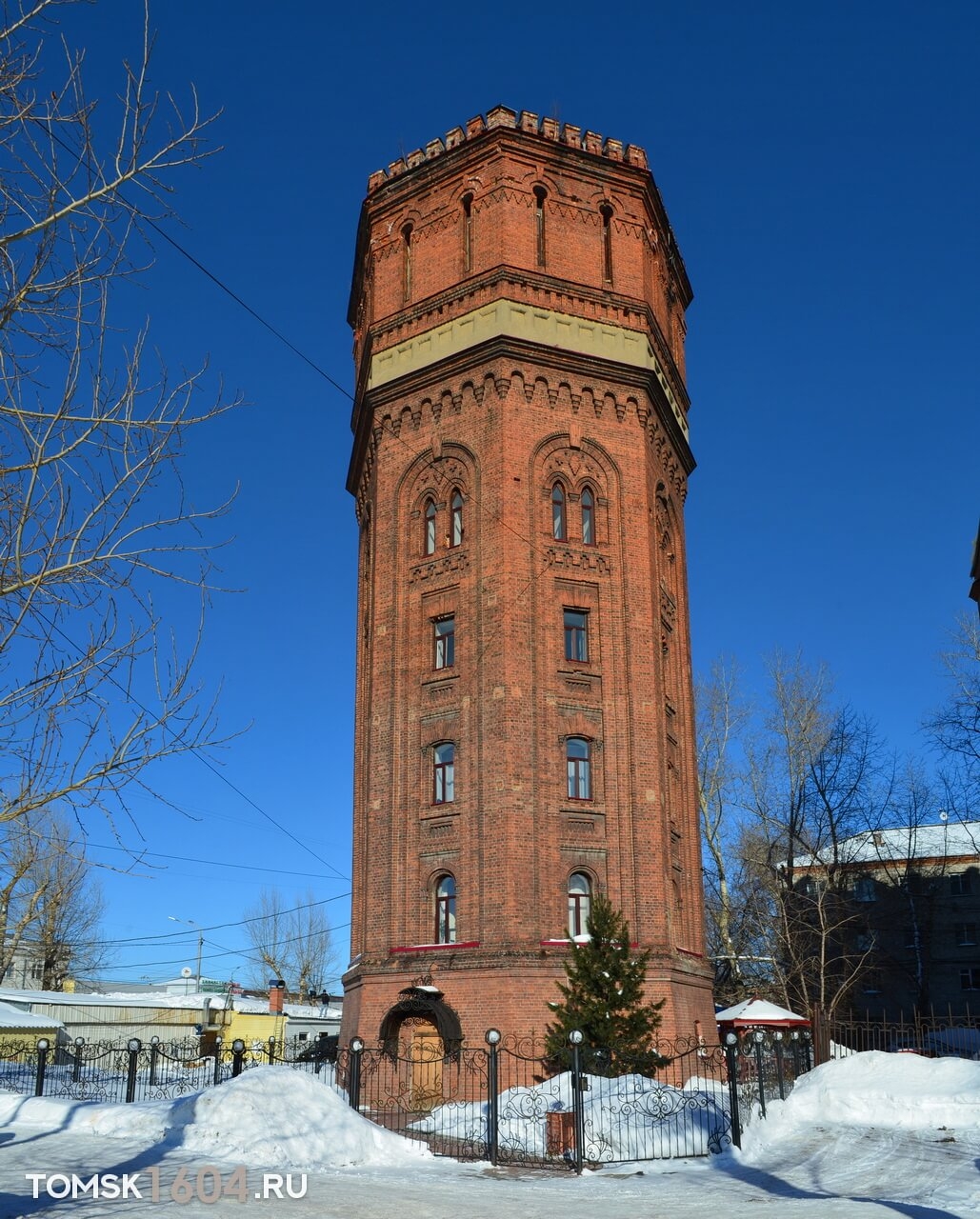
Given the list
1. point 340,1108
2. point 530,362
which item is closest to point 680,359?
point 530,362

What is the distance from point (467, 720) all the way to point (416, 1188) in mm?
13267

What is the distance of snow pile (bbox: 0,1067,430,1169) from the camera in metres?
13.1

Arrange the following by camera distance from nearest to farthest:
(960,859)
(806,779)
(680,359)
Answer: (680,359)
(806,779)
(960,859)

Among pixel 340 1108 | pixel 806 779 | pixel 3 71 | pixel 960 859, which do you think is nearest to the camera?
pixel 3 71

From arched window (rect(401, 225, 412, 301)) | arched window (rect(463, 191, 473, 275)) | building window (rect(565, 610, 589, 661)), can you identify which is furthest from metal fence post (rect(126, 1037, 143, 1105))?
arched window (rect(401, 225, 412, 301))

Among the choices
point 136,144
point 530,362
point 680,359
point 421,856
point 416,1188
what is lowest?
point 416,1188

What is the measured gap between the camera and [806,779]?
39.7 meters

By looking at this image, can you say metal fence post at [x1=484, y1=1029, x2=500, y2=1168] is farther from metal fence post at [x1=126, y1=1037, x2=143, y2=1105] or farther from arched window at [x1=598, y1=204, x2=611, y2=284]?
arched window at [x1=598, y1=204, x2=611, y2=284]

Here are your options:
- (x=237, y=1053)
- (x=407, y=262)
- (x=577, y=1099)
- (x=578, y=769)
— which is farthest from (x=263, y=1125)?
(x=407, y=262)

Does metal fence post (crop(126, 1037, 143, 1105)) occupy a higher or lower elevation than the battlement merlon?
lower

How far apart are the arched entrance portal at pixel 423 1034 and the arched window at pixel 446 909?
109 centimetres

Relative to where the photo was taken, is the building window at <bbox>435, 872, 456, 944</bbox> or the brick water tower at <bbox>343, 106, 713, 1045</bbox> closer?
the brick water tower at <bbox>343, 106, 713, 1045</bbox>

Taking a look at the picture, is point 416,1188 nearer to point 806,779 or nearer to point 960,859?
point 806,779

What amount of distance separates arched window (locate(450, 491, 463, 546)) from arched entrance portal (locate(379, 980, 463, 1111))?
985 centimetres
